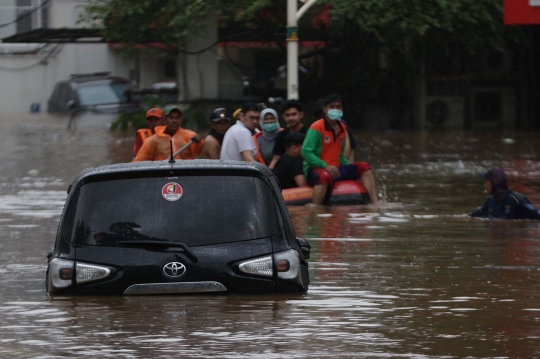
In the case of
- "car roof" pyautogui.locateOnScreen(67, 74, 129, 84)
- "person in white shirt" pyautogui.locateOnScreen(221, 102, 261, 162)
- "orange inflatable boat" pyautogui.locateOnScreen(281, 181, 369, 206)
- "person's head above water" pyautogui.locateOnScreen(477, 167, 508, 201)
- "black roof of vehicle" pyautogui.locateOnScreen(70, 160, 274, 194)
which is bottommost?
"orange inflatable boat" pyautogui.locateOnScreen(281, 181, 369, 206)

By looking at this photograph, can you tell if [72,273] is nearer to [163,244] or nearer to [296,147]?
[163,244]

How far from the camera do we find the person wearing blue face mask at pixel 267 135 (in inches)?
619

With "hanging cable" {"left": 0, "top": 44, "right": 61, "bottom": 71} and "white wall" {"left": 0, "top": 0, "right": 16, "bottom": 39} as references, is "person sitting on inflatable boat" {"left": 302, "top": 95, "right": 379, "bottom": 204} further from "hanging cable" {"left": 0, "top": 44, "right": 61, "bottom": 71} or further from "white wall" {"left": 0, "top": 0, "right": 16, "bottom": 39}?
"white wall" {"left": 0, "top": 0, "right": 16, "bottom": 39}

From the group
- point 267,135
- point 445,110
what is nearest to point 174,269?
point 267,135

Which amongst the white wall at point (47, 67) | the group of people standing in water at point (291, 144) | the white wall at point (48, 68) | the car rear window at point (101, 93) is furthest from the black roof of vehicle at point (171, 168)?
the white wall at point (48, 68)

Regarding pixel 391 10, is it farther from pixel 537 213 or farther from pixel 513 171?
pixel 537 213

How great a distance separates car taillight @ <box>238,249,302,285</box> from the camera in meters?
7.25

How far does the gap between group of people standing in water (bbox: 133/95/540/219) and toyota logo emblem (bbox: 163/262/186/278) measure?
5.63 meters

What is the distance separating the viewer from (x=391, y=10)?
31125 mm

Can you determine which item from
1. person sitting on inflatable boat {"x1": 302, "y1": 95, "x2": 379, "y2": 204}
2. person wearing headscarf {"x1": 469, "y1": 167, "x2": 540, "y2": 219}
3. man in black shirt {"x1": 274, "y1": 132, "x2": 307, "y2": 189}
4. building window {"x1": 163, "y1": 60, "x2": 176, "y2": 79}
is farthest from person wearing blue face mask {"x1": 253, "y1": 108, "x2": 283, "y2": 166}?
building window {"x1": 163, "y1": 60, "x2": 176, "y2": 79}

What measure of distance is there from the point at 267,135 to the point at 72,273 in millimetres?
8856

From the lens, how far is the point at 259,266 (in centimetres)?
727

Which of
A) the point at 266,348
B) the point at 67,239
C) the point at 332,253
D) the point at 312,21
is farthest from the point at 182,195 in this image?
the point at 312,21

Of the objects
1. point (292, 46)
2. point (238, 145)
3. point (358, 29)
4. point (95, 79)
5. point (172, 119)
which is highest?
point (358, 29)
